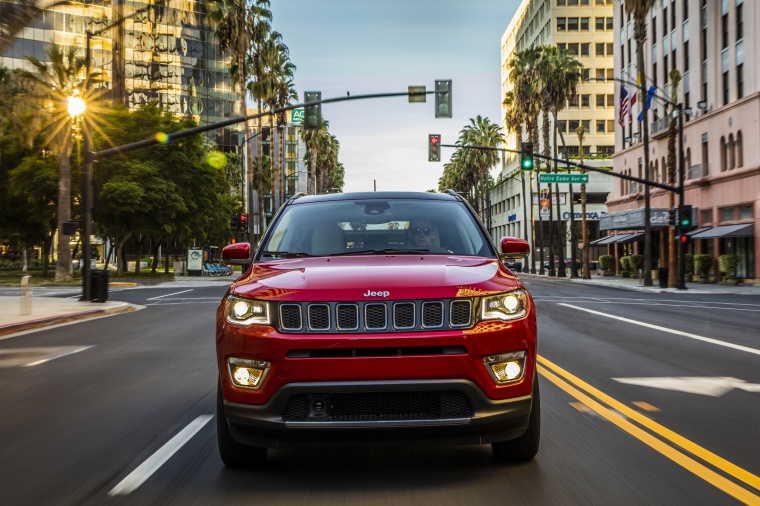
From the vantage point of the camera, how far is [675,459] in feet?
17.0

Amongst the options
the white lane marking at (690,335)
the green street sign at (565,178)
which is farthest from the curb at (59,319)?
the green street sign at (565,178)

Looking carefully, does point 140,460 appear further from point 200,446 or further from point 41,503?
point 41,503

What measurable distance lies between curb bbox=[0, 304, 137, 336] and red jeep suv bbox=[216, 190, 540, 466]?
13.1 m

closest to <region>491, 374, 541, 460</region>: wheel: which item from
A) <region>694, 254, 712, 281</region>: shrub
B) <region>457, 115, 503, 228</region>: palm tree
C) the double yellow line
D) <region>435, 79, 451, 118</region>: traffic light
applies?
the double yellow line

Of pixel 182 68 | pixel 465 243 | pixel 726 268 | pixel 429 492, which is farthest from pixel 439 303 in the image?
pixel 182 68

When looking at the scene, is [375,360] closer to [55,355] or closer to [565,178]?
[55,355]

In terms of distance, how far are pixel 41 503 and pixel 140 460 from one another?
0.94m

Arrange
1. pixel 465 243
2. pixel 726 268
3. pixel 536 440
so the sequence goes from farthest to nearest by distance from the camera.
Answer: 1. pixel 726 268
2. pixel 465 243
3. pixel 536 440

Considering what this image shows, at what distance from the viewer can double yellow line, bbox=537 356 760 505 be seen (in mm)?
4566

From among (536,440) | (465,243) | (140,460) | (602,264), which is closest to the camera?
(536,440)

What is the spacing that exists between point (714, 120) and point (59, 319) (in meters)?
35.8

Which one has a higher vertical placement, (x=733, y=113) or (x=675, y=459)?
(x=733, y=113)

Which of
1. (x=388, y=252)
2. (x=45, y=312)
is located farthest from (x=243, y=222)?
(x=388, y=252)

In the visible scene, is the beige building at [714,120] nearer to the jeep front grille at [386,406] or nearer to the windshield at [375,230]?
the windshield at [375,230]
